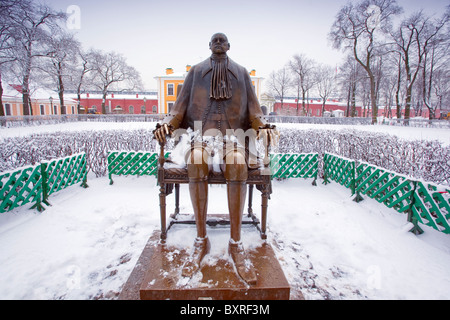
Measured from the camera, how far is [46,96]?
39.8 meters

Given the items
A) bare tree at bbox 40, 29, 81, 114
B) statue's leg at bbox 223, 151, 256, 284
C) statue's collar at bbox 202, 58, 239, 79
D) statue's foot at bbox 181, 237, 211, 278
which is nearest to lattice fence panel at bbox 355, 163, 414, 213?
statue's leg at bbox 223, 151, 256, 284

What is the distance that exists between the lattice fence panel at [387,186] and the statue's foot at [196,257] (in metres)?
3.36

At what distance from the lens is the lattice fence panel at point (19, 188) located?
12.8 ft

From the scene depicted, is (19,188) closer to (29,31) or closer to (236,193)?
(236,193)

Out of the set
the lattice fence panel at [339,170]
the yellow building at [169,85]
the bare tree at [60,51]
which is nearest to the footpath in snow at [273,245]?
the lattice fence panel at [339,170]

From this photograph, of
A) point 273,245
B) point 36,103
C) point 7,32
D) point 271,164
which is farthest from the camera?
point 36,103

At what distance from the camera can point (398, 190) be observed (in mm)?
4059

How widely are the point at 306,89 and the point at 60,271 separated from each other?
45234mm

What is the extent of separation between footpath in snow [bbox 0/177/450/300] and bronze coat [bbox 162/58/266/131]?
135 centimetres

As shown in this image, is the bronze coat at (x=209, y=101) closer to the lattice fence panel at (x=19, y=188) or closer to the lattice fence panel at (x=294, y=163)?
the lattice fence panel at (x=19, y=188)

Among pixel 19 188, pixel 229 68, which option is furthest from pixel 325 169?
pixel 19 188

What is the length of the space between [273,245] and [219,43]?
2.49 meters

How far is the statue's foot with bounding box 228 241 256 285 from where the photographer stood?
6.81ft
